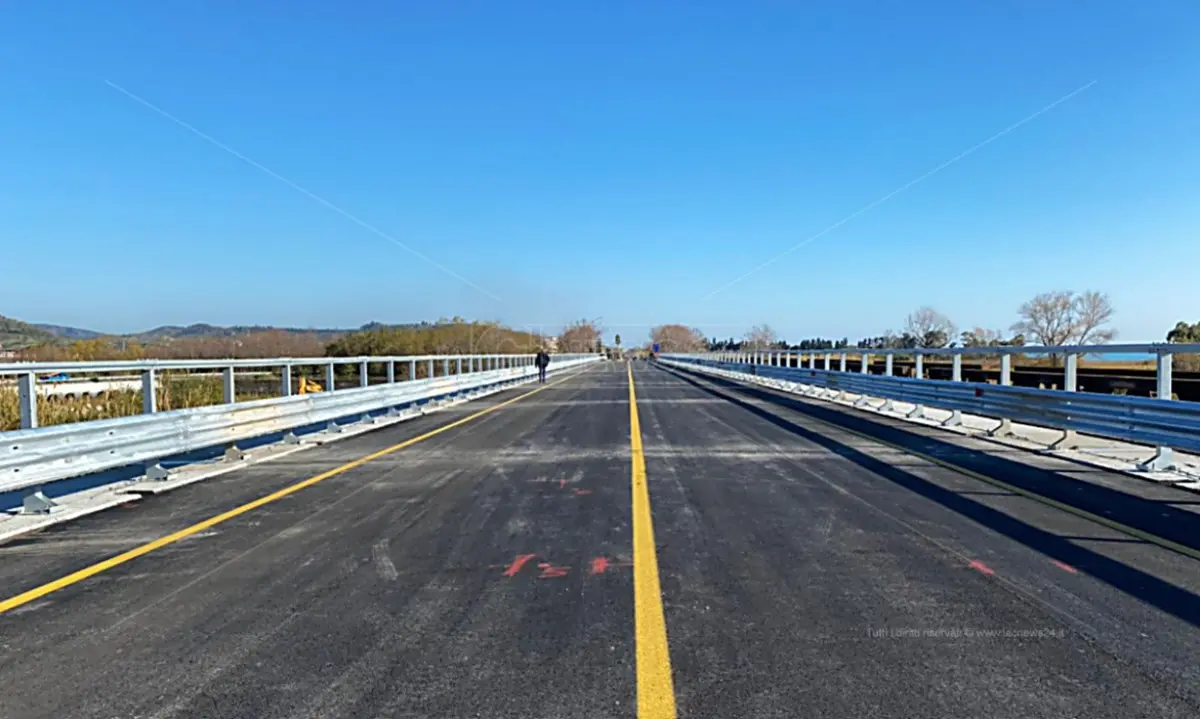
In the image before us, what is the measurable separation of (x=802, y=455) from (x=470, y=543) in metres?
6.25

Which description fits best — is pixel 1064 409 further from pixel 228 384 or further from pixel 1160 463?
pixel 228 384

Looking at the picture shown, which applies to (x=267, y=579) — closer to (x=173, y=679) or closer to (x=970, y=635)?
(x=173, y=679)

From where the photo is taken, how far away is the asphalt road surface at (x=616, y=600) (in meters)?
3.42

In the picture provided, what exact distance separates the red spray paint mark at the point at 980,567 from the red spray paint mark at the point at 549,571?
2998mm

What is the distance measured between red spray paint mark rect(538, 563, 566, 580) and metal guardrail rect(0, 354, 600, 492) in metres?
5.30

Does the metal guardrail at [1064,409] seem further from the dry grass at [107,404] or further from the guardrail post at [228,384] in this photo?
the dry grass at [107,404]

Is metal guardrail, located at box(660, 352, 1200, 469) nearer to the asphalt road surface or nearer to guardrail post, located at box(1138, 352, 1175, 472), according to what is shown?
guardrail post, located at box(1138, 352, 1175, 472)

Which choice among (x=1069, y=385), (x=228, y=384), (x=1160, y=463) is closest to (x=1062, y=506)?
(x=1160, y=463)

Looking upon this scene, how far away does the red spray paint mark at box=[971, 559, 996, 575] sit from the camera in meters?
5.18

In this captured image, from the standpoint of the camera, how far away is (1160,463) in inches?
361

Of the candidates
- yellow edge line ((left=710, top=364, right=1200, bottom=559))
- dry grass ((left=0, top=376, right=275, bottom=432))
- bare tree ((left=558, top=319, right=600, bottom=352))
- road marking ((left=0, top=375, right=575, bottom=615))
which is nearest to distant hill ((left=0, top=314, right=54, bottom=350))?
dry grass ((left=0, top=376, right=275, bottom=432))

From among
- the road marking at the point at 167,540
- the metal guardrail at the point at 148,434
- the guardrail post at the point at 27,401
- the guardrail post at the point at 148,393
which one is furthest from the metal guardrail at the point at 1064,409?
the guardrail post at the point at 27,401

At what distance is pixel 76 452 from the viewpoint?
7633 millimetres

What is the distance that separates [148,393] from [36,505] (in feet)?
7.08
